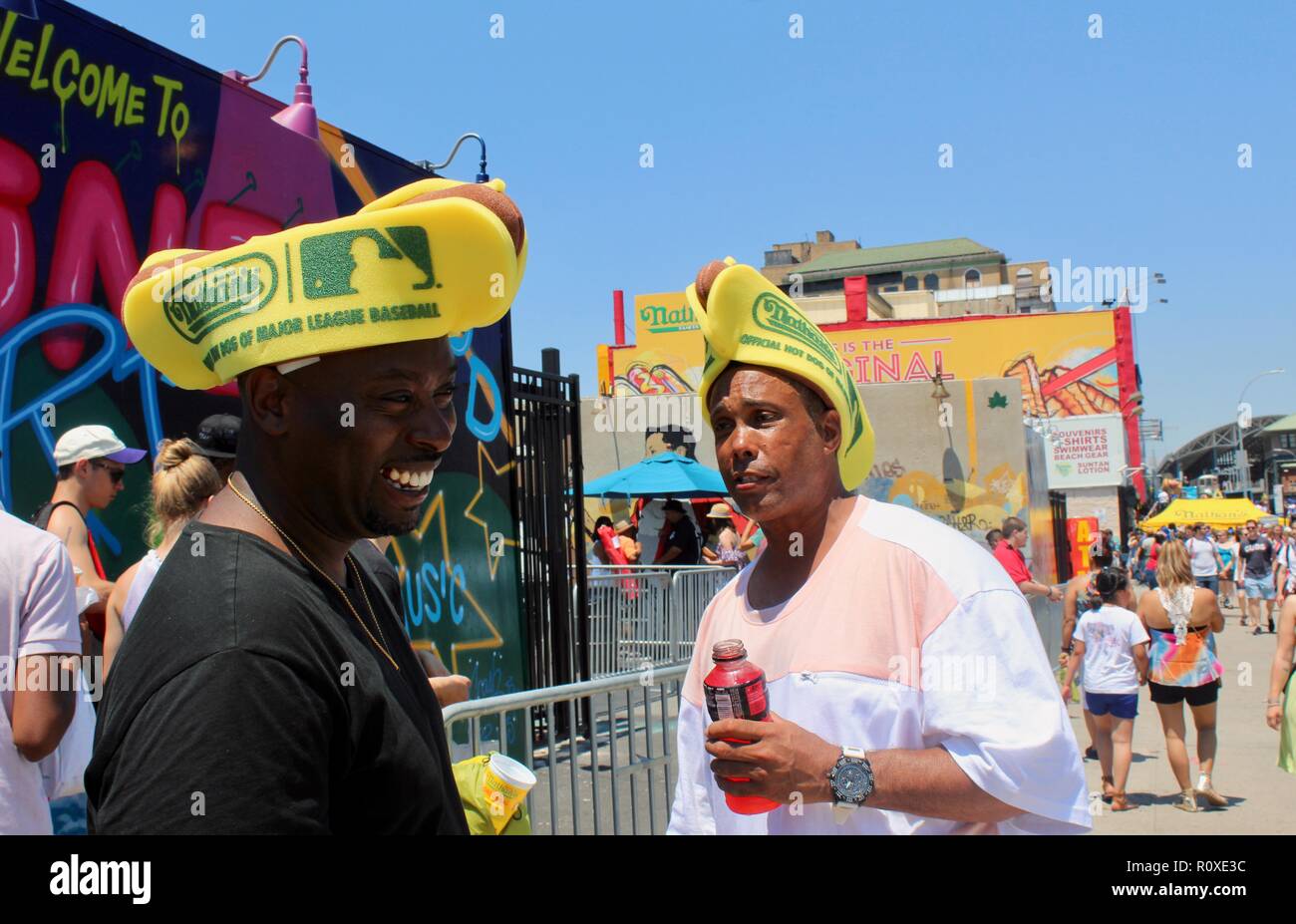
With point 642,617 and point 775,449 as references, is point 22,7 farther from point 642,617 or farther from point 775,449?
point 642,617

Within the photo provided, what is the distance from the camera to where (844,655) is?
2.44 m

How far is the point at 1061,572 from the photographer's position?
2980 cm

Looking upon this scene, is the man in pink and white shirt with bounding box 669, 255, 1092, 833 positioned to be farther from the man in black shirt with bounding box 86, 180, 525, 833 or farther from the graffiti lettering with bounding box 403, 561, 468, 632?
the graffiti lettering with bounding box 403, 561, 468, 632

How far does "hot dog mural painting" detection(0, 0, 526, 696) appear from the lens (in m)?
5.05

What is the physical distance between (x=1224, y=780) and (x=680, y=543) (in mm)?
7217

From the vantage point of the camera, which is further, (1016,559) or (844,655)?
(1016,559)

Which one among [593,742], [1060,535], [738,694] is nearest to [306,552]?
[738,694]

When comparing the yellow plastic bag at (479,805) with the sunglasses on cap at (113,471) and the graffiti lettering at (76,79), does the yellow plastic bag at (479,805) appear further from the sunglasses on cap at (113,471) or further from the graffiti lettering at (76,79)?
the graffiti lettering at (76,79)

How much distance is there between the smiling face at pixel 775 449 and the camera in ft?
8.83

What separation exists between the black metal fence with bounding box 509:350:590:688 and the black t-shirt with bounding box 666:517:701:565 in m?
4.92

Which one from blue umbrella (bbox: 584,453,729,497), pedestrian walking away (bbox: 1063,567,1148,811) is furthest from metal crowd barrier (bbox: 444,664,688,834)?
blue umbrella (bbox: 584,453,729,497)
